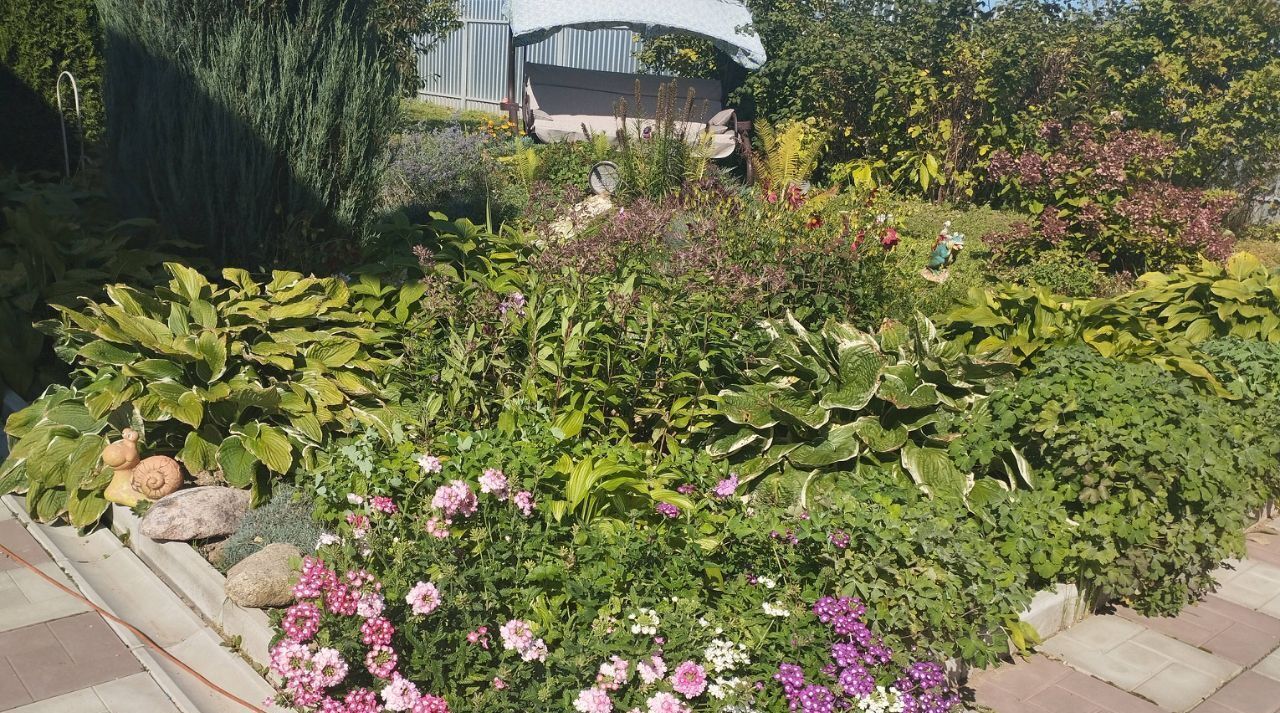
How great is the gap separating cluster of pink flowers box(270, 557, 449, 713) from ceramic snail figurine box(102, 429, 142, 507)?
159 centimetres

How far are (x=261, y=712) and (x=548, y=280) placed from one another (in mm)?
2315

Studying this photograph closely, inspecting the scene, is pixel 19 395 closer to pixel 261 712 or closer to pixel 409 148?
pixel 261 712

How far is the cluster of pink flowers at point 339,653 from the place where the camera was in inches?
112

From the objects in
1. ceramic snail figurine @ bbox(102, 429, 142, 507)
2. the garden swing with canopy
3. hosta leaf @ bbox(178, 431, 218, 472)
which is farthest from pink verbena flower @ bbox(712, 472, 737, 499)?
the garden swing with canopy

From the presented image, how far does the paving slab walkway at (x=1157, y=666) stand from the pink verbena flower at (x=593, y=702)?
1406 mm

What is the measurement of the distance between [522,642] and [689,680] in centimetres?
49

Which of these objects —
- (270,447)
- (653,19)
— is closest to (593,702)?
(270,447)

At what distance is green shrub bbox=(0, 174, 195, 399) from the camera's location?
17.2 ft

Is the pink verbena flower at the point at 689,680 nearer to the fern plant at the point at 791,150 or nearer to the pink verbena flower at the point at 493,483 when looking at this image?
the pink verbena flower at the point at 493,483

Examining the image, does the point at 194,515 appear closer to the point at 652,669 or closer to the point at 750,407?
the point at 652,669

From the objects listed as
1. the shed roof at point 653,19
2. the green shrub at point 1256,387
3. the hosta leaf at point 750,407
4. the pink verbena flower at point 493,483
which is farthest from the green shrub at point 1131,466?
the shed roof at point 653,19

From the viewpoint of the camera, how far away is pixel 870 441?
160 inches

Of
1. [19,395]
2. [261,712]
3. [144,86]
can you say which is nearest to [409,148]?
[144,86]

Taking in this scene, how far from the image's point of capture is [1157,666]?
3.70m
